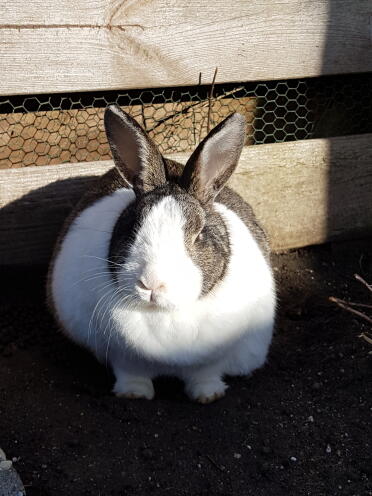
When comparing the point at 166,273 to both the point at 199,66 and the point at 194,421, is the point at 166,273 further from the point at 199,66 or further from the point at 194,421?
the point at 199,66

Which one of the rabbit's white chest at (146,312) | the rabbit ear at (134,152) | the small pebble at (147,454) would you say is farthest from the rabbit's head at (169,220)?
the small pebble at (147,454)

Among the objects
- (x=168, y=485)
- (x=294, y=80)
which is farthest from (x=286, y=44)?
(x=168, y=485)

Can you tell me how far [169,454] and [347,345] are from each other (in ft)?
3.49

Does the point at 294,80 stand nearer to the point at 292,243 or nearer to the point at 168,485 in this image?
the point at 292,243

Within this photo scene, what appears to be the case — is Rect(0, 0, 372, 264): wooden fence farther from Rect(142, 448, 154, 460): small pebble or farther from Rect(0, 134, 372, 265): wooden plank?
Rect(142, 448, 154, 460): small pebble

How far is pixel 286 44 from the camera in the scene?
3.75m

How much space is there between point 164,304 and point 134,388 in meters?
0.73

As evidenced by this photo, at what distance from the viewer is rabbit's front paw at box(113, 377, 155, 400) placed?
10.2 feet

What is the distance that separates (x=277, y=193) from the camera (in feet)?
13.1

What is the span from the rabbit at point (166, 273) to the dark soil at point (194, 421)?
0.49 ft

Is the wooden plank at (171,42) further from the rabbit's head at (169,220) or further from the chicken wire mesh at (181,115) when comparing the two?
the rabbit's head at (169,220)

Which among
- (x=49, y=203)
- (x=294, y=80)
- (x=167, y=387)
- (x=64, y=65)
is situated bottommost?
(x=167, y=387)

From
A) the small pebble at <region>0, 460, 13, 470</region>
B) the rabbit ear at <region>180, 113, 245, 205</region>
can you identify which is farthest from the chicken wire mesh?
the small pebble at <region>0, 460, 13, 470</region>

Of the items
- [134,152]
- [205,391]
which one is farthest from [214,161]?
[205,391]
